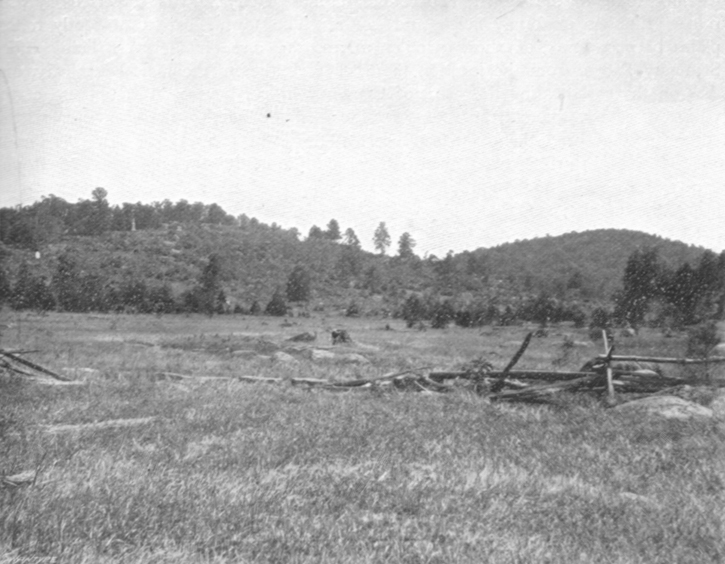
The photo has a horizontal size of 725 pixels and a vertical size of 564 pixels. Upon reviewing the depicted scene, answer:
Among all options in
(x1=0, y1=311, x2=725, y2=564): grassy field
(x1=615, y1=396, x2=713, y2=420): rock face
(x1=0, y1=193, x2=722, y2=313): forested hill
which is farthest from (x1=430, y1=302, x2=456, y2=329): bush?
(x1=615, y1=396, x2=713, y2=420): rock face

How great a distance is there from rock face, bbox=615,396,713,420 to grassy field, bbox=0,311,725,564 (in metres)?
0.46

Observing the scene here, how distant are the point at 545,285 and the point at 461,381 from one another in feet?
262

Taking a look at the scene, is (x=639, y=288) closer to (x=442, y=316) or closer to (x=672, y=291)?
(x=672, y=291)

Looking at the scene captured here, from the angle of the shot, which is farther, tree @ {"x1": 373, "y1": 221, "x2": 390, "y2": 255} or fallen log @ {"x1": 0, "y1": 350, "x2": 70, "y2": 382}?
tree @ {"x1": 373, "y1": 221, "x2": 390, "y2": 255}

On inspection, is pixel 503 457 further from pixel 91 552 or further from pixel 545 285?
pixel 545 285


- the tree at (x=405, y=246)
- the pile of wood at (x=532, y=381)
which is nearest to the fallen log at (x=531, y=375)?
the pile of wood at (x=532, y=381)

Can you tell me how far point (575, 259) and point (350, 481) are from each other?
115 metres

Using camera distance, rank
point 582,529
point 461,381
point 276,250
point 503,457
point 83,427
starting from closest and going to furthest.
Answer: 1. point 582,529
2. point 503,457
3. point 83,427
4. point 461,381
5. point 276,250

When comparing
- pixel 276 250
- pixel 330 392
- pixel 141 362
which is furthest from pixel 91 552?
pixel 276 250

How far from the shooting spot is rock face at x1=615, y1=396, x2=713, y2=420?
8.76m

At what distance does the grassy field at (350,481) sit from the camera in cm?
392

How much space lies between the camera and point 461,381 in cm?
1382

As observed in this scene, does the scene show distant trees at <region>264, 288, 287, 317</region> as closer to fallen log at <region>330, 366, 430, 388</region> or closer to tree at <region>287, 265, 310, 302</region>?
tree at <region>287, 265, 310, 302</region>

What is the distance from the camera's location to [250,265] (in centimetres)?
10550
